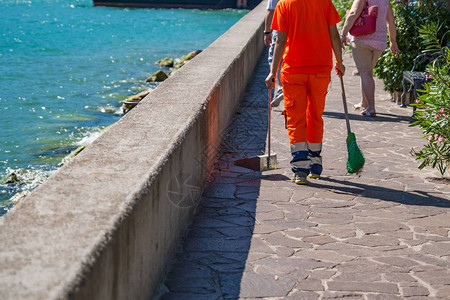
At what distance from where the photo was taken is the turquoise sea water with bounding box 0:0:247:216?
595 inches

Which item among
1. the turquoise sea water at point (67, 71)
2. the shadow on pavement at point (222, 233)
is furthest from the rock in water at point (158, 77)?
the shadow on pavement at point (222, 233)

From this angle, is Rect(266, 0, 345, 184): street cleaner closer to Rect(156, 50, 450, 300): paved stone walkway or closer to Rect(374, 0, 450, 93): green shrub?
Rect(156, 50, 450, 300): paved stone walkway

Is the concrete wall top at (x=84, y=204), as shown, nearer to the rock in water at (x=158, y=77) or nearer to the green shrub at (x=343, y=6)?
the green shrub at (x=343, y=6)

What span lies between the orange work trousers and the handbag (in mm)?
3011

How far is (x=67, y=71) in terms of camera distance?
26.9 m

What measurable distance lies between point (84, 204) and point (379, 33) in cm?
665

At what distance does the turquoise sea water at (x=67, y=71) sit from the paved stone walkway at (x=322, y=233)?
4.83 m

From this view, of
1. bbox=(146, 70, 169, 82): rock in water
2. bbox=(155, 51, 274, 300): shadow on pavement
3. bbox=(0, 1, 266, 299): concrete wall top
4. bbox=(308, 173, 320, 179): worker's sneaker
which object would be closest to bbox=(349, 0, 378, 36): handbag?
bbox=(155, 51, 274, 300): shadow on pavement

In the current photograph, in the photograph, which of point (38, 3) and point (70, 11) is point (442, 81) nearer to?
point (70, 11)

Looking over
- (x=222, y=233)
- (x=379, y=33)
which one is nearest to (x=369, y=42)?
(x=379, y=33)

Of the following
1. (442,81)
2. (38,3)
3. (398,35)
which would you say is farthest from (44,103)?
(38,3)

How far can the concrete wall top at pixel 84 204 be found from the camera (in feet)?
10.4

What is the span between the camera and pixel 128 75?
25328 millimetres

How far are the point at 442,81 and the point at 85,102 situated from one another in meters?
14.2
